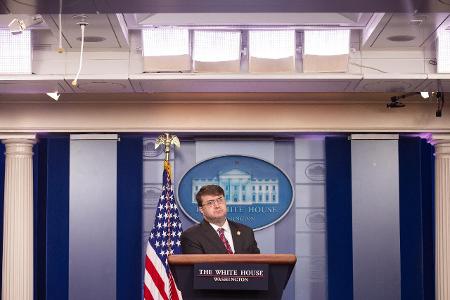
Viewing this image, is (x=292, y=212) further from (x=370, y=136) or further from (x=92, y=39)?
(x=92, y=39)

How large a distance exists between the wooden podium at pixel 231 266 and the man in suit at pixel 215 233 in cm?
90

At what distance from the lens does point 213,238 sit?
13.7ft

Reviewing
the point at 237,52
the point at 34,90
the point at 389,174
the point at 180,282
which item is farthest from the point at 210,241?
the point at 389,174

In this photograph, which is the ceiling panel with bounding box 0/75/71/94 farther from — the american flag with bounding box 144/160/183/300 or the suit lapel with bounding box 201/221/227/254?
the suit lapel with bounding box 201/221/227/254

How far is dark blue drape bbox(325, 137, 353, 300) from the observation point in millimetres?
6578

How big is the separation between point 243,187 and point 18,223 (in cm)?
192

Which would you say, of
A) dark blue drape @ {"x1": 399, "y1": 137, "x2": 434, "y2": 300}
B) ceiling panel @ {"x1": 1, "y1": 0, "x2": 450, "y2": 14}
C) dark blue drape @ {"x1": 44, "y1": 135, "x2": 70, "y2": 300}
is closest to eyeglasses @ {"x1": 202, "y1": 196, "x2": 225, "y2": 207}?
ceiling panel @ {"x1": 1, "y1": 0, "x2": 450, "y2": 14}

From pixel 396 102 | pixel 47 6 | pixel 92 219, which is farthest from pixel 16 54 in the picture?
pixel 396 102

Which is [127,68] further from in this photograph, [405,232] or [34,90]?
[405,232]

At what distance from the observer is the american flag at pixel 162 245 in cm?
615

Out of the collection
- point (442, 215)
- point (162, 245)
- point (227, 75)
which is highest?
Answer: point (227, 75)

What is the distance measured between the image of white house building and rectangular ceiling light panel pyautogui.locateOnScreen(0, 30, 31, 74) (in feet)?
6.22

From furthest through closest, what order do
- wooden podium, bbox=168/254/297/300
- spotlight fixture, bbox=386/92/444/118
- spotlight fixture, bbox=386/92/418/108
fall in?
spotlight fixture, bbox=386/92/418/108 < spotlight fixture, bbox=386/92/444/118 < wooden podium, bbox=168/254/297/300

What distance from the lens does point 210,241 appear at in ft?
13.7
